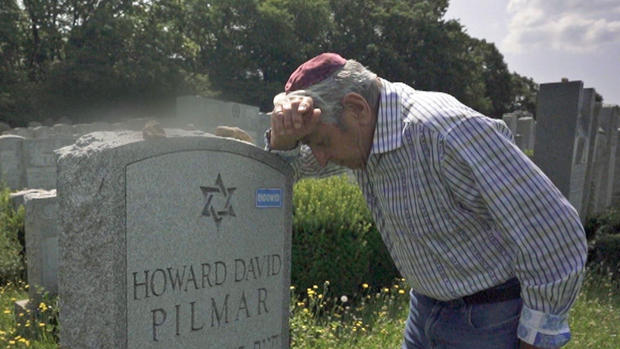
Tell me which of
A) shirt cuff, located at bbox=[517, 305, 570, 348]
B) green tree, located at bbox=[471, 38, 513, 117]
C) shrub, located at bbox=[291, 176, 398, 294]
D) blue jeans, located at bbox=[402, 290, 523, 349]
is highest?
Result: green tree, located at bbox=[471, 38, 513, 117]

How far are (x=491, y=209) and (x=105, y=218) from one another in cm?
127

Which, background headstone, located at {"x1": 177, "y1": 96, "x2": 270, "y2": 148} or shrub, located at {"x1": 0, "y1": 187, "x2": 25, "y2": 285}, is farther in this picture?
background headstone, located at {"x1": 177, "y1": 96, "x2": 270, "y2": 148}

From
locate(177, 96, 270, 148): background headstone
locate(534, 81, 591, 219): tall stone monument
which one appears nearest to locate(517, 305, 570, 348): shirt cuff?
locate(534, 81, 591, 219): tall stone monument

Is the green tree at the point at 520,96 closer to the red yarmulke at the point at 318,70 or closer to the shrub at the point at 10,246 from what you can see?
the shrub at the point at 10,246

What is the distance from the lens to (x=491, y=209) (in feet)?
4.77

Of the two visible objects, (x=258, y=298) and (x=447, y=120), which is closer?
(x=447, y=120)

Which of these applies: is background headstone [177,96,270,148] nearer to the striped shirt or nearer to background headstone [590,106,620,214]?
background headstone [590,106,620,214]

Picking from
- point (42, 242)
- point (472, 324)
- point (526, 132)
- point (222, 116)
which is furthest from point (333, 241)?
point (526, 132)

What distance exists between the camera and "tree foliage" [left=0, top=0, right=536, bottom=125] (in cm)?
2520

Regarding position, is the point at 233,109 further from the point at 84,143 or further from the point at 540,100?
the point at 84,143

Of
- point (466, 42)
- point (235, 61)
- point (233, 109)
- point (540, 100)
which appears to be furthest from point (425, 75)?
point (540, 100)

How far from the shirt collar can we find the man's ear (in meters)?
0.04

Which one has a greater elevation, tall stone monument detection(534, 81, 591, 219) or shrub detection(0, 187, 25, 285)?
tall stone monument detection(534, 81, 591, 219)

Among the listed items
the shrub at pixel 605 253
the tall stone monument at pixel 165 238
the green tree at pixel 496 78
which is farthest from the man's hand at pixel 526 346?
A: the green tree at pixel 496 78
